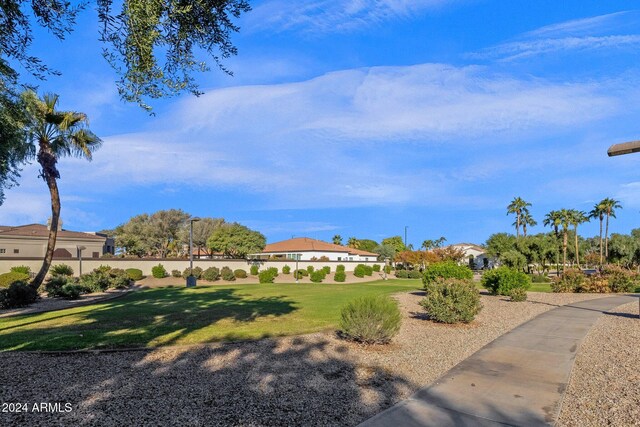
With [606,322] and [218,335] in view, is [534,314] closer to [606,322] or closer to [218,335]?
[606,322]

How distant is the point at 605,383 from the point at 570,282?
22925mm

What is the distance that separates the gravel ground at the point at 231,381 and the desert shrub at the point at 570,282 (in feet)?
66.5

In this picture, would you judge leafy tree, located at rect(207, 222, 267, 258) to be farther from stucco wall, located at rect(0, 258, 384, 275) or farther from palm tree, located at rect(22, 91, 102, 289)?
palm tree, located at rect(22, 91, 102, 289)

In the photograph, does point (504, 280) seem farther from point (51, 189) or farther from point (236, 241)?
point (236, 241)

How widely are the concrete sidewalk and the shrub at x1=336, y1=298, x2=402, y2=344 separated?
1.91 meters

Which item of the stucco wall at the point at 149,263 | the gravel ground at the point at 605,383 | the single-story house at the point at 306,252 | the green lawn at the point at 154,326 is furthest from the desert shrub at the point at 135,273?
the gravel ground at the point at 605,383

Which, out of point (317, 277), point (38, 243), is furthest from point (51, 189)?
point (38, 243)

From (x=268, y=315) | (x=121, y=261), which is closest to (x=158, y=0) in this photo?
(x=268, y=315)

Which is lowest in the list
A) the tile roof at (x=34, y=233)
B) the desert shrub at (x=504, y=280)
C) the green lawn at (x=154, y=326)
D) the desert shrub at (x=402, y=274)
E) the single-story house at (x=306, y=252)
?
the desert shrub at (x=402, y=274)

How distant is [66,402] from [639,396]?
826cm

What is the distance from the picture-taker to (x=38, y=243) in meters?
46.8

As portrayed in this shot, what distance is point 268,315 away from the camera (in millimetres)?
14953

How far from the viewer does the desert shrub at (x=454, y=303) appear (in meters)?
12.6

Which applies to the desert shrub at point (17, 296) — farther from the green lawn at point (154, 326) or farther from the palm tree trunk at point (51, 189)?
the green lawn at point (154, 326)
